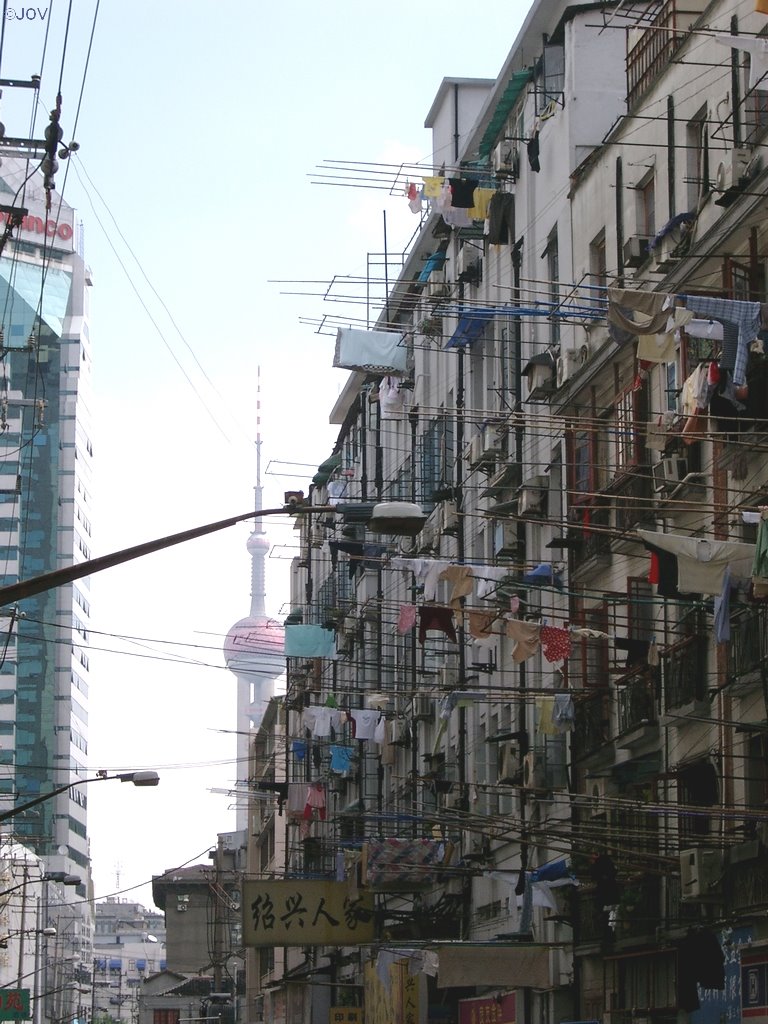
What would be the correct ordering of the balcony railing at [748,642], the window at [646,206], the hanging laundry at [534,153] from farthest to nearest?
the hanging laundry at [534,153] < the window at [646,206] < the balcony railing at [748,642]

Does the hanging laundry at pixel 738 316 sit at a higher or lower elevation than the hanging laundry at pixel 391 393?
lower

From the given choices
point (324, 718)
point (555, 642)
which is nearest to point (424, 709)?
point (324, 718)

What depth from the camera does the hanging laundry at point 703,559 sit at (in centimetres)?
2367

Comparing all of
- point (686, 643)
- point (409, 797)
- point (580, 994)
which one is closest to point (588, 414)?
point (686, 643)

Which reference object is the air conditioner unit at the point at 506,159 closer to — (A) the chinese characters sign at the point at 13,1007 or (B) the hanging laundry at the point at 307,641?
(B) the hanging laundry at the point at 307,641

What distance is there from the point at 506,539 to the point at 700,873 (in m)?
15.5

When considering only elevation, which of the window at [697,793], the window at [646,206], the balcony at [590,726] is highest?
the window at [646,206]

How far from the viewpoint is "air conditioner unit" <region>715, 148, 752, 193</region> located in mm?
27237

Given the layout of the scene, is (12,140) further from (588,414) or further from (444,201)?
(444,201)

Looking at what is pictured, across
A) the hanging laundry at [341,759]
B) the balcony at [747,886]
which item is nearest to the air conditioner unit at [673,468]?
the balcony at [747,886]

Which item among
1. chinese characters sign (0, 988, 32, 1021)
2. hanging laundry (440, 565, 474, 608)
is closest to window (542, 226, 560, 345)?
hanging laundry (440, 565, 474, 608)

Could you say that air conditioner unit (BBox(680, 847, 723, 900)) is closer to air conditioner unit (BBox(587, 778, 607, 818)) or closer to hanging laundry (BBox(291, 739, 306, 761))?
air conditioner unit (BBox(587, 778, 607, 818))

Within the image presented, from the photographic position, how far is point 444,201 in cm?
4306

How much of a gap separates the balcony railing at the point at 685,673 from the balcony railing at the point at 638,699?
22.3 inches
